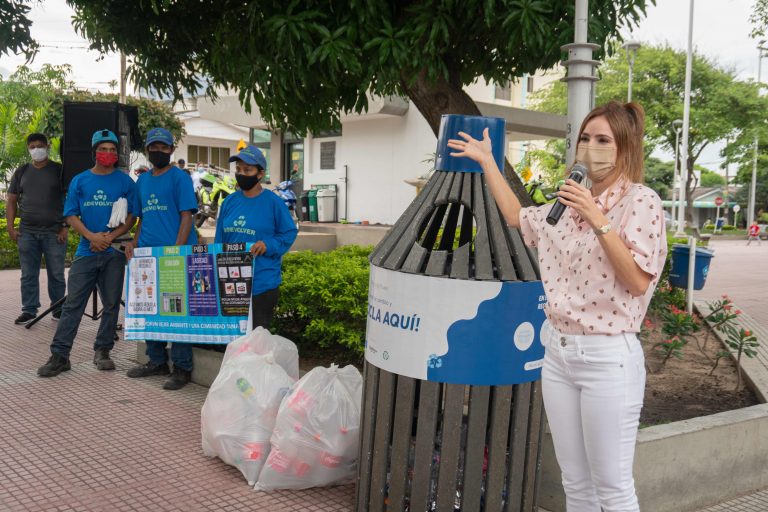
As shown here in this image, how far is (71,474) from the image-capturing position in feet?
13.1

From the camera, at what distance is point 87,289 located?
5.95 m

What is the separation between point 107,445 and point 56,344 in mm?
1851

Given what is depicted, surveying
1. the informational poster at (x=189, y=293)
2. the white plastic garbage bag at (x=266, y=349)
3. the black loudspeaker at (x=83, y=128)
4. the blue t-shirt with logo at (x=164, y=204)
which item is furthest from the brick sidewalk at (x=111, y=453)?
the black loudspeaker at (x=83, y=128)

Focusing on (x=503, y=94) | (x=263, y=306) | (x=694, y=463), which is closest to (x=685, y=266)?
(x=694, y=463)

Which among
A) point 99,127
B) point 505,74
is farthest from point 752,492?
point 99,127

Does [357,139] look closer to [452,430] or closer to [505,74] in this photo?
[505,74]

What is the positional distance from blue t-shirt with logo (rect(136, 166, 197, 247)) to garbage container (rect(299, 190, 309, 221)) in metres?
13.9

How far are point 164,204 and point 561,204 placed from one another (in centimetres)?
411

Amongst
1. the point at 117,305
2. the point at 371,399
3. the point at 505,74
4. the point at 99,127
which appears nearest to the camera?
the point at 371,399

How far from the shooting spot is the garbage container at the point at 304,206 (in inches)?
777

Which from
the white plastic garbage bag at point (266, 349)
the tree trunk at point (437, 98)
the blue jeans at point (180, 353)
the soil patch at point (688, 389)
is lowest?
the soil patch at point (688, 389)

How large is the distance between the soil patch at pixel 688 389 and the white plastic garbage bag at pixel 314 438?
1.89 m

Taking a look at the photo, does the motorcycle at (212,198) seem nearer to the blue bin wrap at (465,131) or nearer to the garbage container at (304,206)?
the garbage container at (304,206)

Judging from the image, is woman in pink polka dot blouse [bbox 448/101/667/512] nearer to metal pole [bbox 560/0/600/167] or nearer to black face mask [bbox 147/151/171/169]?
metal pole [bbox 560/0/600/167]
